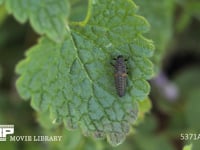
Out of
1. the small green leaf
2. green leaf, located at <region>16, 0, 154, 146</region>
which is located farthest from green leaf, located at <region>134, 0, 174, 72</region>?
the small green leaf

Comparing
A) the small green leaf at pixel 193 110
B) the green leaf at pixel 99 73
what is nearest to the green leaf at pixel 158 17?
the green leaf at pixel 99 73

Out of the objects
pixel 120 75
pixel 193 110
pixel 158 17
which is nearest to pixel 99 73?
pixel 120 75

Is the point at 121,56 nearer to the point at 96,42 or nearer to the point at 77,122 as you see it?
the point at 96,42

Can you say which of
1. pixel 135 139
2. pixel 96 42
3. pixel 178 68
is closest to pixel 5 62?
pixel 135 139

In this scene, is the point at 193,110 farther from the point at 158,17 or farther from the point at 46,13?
the point at 46,13

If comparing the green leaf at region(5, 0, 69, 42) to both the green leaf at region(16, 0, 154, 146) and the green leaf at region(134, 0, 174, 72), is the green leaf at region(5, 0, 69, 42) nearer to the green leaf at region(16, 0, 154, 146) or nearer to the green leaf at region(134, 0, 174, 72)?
the green leaf at region(16, 0, 154, 146)

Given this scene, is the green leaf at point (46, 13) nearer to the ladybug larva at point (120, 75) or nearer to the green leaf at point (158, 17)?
the ladybug larva at point (120, 75)
